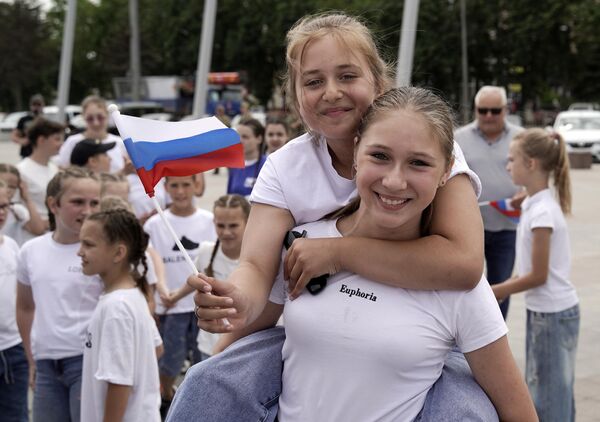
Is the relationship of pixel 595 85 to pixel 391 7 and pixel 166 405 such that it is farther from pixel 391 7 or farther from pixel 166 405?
pixel 166 405

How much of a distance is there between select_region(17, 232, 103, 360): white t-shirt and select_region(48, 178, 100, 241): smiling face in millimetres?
114

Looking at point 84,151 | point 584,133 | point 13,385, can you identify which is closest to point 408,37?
point 84,151

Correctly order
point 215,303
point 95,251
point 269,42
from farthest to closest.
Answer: point 269,42 < point 95,251 < point 215,303

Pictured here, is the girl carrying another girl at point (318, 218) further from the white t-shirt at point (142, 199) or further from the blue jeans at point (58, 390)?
the white t-shirt at point (142, 199)

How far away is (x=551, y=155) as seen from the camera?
4.84m

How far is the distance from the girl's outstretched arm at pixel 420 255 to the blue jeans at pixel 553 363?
2671 millimetres

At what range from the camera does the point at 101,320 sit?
147 inches

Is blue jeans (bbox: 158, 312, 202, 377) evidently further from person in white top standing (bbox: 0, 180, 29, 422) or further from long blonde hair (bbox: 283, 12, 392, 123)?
long blonde hair (bbox: 283, 12, 392, 123)

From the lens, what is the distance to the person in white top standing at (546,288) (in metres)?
4.59

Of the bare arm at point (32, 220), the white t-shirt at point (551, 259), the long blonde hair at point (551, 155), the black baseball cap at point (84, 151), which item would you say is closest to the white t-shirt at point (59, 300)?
the bare arm at point (32, 220)

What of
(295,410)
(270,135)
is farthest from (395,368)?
(270,135)

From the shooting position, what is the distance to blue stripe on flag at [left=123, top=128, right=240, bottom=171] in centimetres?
233

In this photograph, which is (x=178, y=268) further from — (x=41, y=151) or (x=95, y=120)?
(x=95, y=120)

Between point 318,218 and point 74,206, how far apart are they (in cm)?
245
